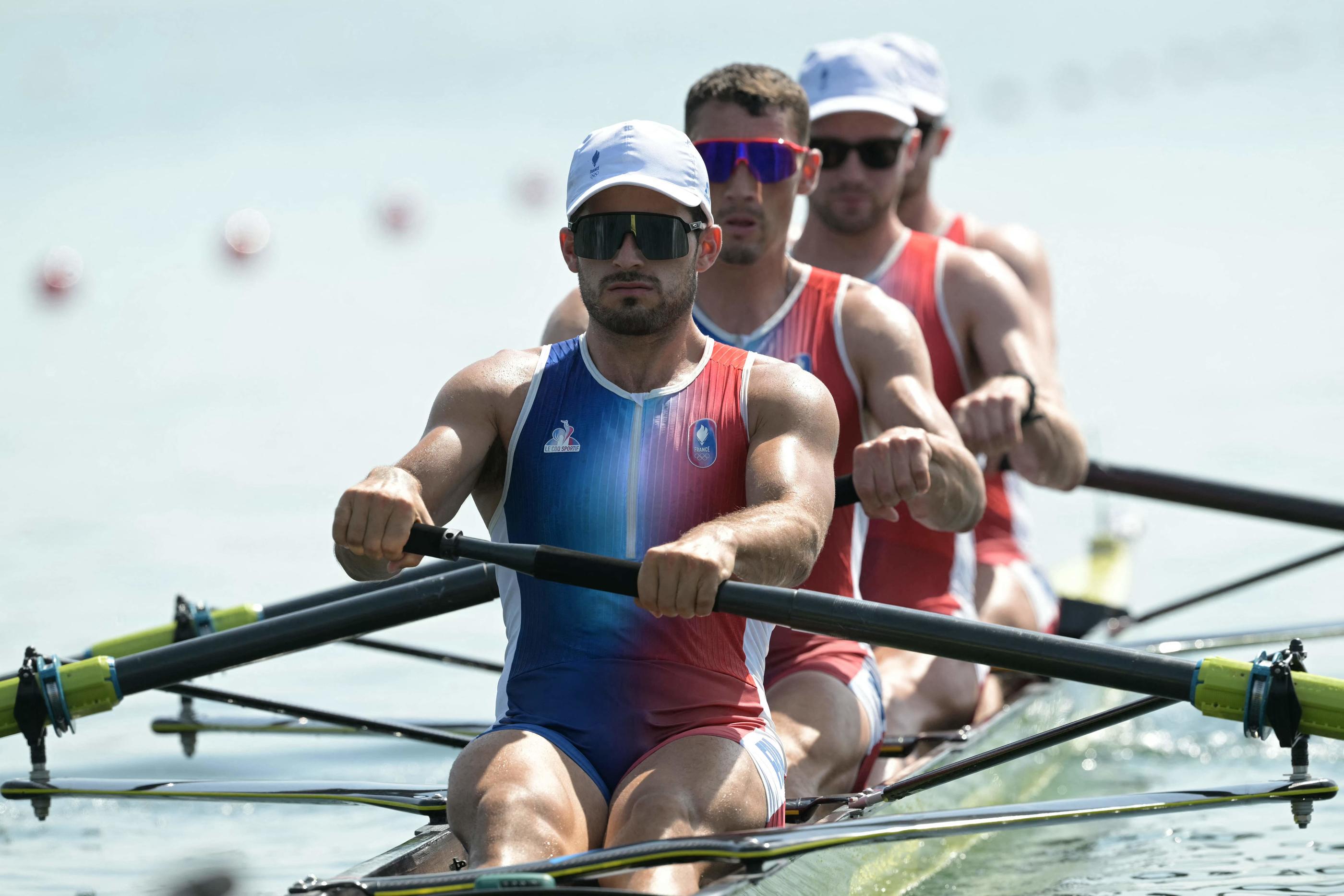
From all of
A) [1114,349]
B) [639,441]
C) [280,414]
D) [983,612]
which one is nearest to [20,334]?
[280,414]

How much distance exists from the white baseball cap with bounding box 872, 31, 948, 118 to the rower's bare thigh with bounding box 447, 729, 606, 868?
3.13 metres

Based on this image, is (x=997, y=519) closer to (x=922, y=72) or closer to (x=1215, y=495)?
(x=1215, y=495)

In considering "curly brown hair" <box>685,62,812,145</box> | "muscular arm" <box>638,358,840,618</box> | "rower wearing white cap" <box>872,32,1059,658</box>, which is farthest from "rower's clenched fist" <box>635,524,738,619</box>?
"rower wearing white cap" <box>872,32,1059,658</box>

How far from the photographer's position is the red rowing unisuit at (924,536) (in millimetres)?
5273

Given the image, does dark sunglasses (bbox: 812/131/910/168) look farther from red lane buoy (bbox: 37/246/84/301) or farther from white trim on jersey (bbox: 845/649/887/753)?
red lane buoy (bbox: 37/246/84/301)

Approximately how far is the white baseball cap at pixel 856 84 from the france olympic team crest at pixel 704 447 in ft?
6.77

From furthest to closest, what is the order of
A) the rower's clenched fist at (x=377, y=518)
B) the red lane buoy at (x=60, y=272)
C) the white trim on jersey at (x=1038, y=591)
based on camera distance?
the red lane buoy at (x=60, y=272) < the white trim on jersey at (x=1038, y=591) < the rower's clenched fist at (x=377, y=518)

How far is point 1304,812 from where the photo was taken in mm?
3697

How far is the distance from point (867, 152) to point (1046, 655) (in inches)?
93.5

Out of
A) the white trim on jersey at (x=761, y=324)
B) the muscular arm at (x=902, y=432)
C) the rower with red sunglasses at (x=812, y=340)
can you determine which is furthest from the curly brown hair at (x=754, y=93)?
the muscular arm at (x=902, y=432)

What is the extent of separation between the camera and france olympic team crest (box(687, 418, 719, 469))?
3.67 meters

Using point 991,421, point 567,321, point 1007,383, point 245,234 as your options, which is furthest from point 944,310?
point 245,234

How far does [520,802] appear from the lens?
3234 millimetres

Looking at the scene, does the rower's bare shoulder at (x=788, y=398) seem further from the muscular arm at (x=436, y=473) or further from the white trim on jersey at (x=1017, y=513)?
the white trim on jersey at (x=1017, y=513)
